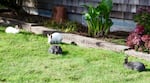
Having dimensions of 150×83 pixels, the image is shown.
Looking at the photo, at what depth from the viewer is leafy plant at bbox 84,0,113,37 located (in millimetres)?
8055

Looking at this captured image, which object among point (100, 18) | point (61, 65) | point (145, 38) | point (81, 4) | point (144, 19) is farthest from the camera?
point (81, 4)

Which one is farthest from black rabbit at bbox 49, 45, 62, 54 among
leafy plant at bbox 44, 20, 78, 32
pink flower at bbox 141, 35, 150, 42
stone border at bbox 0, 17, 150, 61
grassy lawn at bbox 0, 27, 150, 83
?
leafy plant at bbox 44, 20, 78, 32

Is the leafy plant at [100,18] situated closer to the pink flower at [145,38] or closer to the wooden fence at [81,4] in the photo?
the wooden fence at [81,4]

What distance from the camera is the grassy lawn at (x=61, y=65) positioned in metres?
5.52

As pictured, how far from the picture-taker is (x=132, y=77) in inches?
222

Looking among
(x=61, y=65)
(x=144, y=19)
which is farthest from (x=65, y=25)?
(x=61, y=65)

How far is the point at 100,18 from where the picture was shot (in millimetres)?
8188

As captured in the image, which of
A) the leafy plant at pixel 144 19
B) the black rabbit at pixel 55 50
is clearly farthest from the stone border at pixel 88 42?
the black rabbit at pixel 55 50

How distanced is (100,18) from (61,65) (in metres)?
2.32

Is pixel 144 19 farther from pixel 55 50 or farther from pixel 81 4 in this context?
pixel 81 4

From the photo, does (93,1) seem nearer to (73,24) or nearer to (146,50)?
(73,24)

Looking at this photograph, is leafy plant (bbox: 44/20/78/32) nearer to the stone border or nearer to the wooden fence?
the stone border

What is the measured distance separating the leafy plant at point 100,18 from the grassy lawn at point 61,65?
0.91m

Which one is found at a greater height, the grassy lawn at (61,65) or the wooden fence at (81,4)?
the wooden fence at (81,4)
